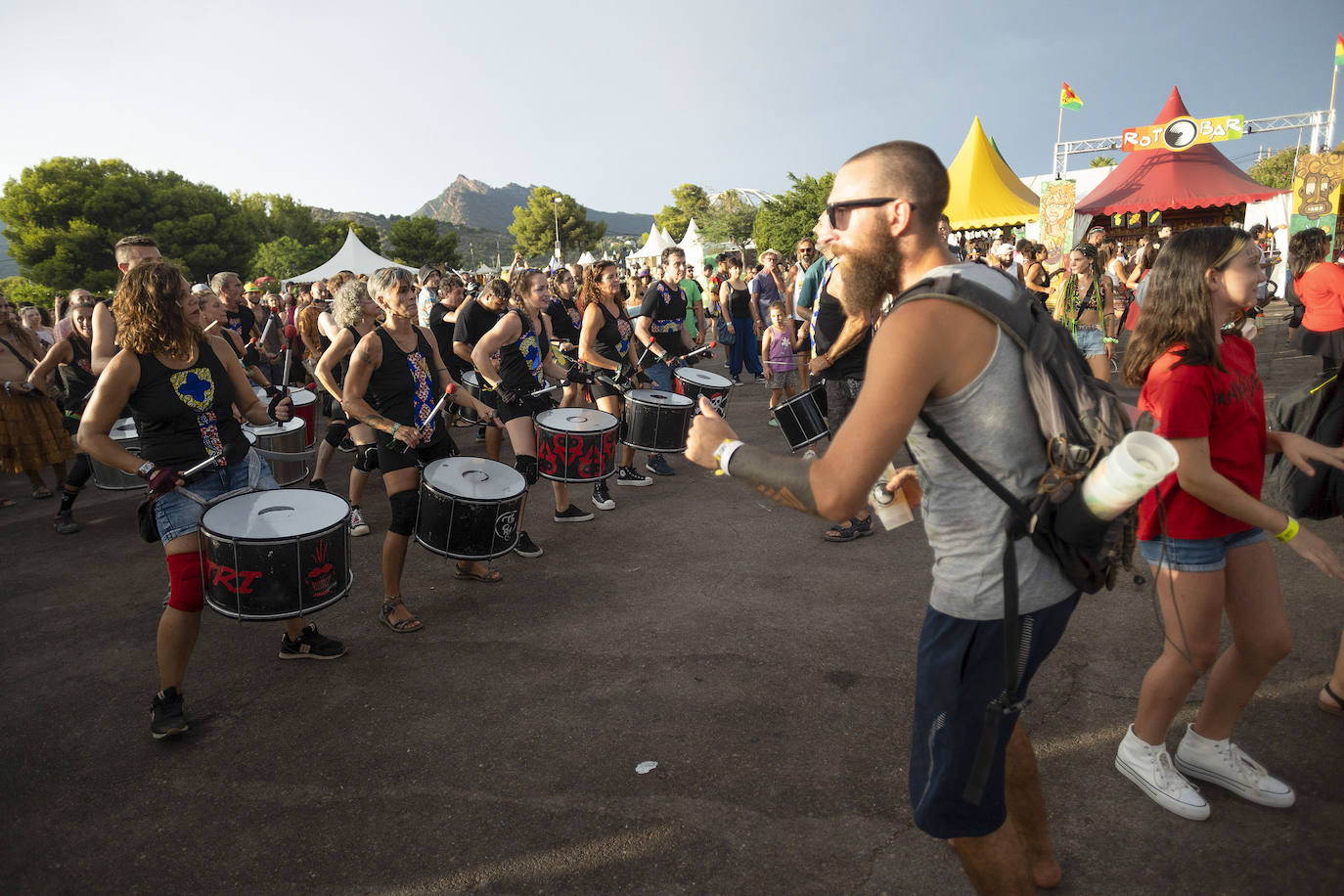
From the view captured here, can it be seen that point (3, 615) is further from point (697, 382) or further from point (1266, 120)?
point (1266, 120)

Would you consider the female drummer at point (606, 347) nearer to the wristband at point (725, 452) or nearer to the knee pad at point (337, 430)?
the knee pad at point (337, 430)

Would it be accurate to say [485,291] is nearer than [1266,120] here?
Yes

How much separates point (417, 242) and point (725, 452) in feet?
231

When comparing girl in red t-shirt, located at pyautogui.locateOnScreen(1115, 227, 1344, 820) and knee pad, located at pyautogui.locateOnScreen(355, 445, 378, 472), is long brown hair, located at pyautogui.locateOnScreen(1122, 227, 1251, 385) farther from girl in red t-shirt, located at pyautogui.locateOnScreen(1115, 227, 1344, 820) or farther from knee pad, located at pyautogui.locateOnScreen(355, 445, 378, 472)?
knee pad, located at pyautogui.locateOnScreen(355, 445, 378, 472)

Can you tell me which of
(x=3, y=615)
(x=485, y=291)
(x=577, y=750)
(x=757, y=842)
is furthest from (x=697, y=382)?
(x=3, y=615)

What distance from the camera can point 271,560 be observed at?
3041 mm

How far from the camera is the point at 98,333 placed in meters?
3.96

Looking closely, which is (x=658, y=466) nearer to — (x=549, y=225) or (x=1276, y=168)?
(x=1276, y=168)

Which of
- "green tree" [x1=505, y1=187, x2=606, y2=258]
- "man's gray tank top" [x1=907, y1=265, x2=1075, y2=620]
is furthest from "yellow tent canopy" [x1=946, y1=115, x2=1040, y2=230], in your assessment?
"green tree" [x1=505, y1=187, x2=606, y2=258]

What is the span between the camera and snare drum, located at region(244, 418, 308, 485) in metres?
6.02

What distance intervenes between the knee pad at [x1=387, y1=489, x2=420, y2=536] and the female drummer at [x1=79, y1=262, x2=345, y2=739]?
2.94 ft

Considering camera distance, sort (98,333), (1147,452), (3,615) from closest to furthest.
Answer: (1147,452)
(98,333)
(3,615)

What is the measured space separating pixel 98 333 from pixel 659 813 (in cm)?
382

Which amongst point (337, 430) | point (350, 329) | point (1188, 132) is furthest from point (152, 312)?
point (1188, 132)
